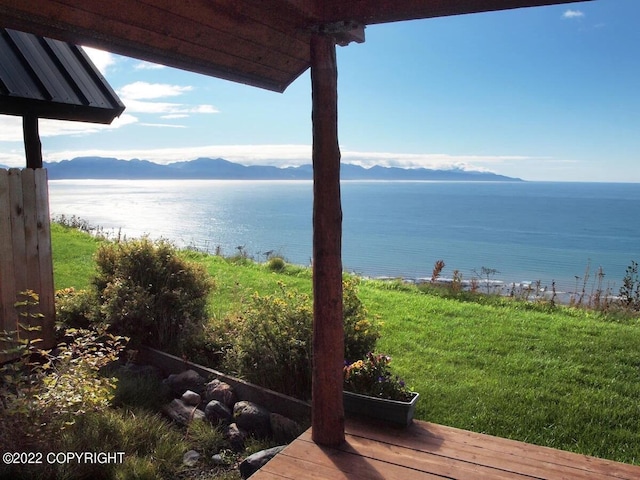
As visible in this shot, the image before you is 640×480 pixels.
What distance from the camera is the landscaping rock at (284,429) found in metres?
3.79

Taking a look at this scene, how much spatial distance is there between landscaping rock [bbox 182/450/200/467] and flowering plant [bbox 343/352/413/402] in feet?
3.85

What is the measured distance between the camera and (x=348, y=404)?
12.0ft

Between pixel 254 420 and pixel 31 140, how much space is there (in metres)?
3.42

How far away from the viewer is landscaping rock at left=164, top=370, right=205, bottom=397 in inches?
179

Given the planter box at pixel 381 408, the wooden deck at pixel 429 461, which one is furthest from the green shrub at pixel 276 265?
the wooden deck at pixel 429 461

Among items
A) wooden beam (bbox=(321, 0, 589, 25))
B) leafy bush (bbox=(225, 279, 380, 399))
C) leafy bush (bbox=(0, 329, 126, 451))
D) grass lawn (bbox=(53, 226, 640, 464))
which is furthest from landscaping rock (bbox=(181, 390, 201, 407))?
wooden beam (bbox=(321, 0, 589, 25))

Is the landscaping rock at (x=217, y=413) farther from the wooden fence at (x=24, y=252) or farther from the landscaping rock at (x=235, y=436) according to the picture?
the wooden fence at (x=24, y=252)

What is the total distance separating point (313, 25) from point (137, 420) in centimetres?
305

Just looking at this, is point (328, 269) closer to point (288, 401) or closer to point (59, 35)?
point (288, 401)

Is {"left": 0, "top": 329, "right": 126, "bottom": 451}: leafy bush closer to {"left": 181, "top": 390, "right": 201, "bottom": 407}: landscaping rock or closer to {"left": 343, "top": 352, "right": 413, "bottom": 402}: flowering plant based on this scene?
{"left": 181, "top": 390, "right": 201, "bottom": 407}: landscaping rock

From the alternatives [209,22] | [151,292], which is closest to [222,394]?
[151,292]

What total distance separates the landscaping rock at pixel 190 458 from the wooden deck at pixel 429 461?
791 millimetres

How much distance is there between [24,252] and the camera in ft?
15.5

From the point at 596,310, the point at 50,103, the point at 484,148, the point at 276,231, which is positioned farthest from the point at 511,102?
the point at 50,103
